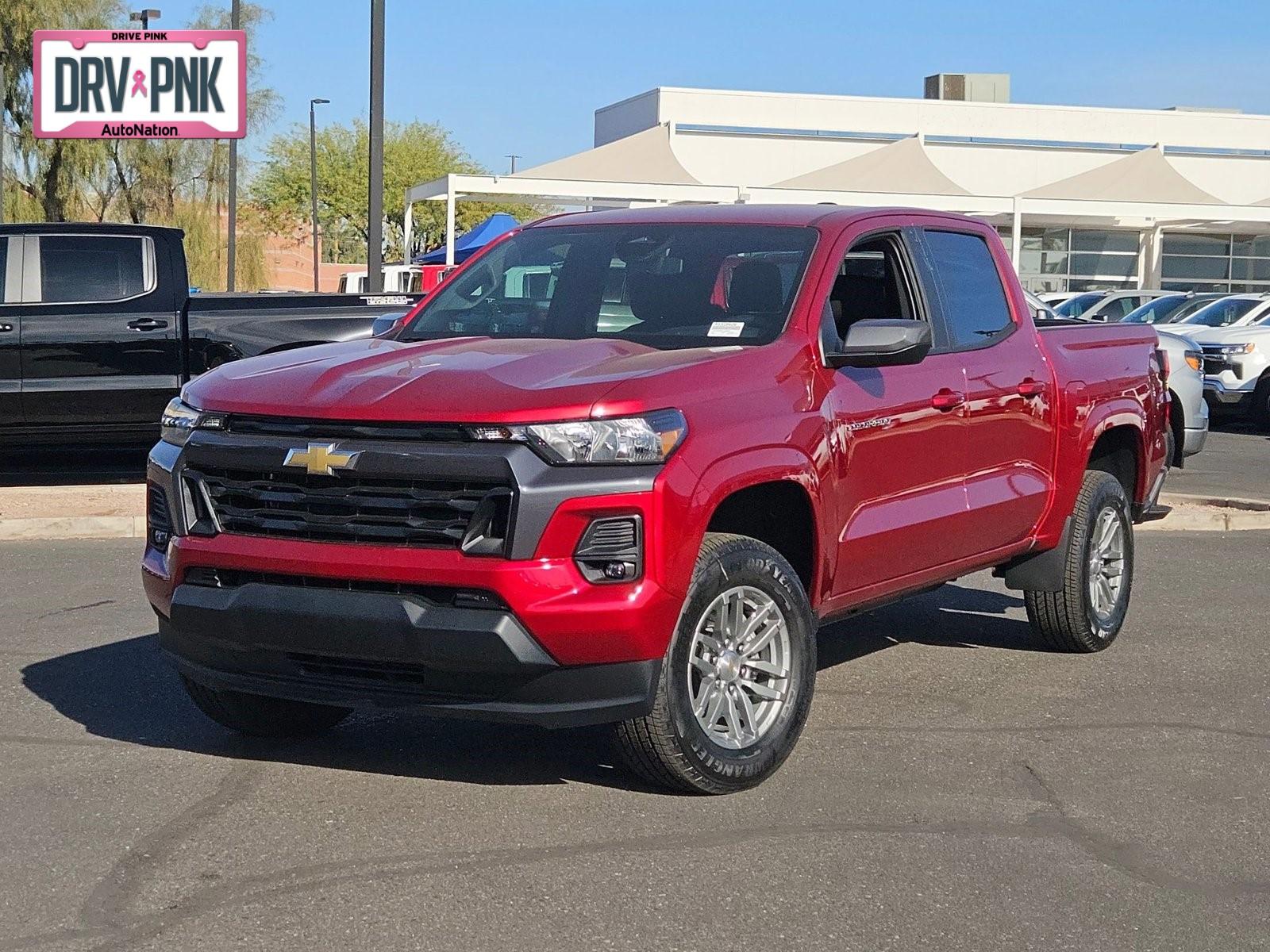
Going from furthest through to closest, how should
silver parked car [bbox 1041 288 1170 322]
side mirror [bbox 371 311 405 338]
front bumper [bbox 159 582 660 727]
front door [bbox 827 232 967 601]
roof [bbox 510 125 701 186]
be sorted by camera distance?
roof [bbox 510 125 701 186] → silver parked car [bbox 1041 288 1170 322] → side mirror [bbox 371 311 405 338] → front door [bbox 827 232 967 601] → front bumper [bbox 159 582 660 727]

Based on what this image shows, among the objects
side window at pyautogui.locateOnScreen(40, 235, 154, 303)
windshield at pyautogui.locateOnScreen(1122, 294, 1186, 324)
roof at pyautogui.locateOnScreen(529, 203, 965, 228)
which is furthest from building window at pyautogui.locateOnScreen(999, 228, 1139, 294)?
roof at pyautogui.locateOnScreen(529, 203, 965, 228)

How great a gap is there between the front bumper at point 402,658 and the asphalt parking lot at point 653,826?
0.36m

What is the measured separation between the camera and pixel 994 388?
677 centimetres

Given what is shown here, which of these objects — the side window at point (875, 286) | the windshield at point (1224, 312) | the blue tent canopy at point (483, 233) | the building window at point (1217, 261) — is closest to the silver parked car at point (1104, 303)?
the windshield at point (1224, 312)

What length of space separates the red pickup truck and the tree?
66.6 metres

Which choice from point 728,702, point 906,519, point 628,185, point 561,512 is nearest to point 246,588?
point 561,512

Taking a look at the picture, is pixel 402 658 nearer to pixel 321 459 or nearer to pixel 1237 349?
pixel 321 459

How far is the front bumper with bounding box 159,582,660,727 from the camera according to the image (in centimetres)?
477

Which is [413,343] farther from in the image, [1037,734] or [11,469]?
[11,469]

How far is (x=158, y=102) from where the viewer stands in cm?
2786

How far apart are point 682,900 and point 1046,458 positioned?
3.45 meters

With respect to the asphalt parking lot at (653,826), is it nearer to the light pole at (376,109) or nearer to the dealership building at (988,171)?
the light pole at (376,109)

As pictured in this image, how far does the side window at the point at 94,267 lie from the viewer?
41.7 ft

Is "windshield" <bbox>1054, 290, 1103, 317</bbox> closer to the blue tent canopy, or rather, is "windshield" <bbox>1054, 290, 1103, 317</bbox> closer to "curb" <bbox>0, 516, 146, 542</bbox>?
the blue tent canopy
